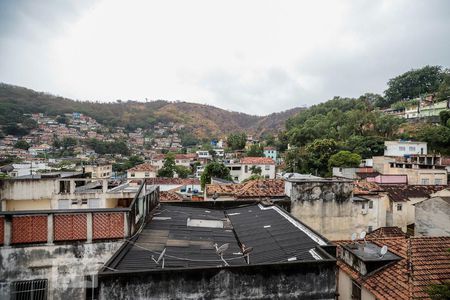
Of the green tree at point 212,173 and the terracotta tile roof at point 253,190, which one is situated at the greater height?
the terracotta tile roof at point 253,190

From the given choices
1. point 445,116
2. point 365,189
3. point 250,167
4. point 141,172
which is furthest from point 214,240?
point 445,116

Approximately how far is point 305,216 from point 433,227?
11935mm

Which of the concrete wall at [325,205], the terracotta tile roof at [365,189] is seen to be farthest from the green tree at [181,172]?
the concrete wall at [325,205]

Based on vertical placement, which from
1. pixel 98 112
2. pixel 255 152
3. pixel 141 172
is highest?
pixel 98 112

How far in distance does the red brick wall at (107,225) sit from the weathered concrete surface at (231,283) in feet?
9.90

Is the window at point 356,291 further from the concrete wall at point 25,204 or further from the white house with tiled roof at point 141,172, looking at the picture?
the white house with tiled roof at point 141,172

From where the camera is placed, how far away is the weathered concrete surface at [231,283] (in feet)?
22.9

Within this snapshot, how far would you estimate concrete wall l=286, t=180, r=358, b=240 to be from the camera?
1722 cm

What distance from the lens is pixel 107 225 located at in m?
9.75

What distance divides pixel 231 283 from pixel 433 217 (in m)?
21.2

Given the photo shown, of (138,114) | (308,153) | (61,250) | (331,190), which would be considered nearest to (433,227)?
(331,190)

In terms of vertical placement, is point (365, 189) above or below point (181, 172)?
above

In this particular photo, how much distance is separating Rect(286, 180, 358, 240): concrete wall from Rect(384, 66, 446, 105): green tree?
9231cm

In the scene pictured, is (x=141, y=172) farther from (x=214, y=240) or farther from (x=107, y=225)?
(x=214, y=240)
